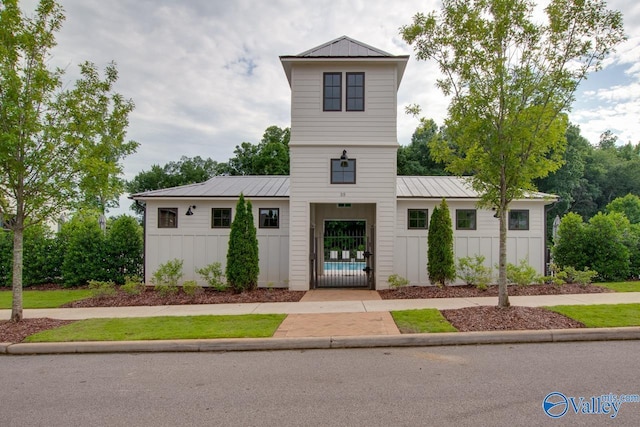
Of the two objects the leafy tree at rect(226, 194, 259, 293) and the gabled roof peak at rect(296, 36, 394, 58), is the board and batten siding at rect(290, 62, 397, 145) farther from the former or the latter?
the leafy tree at rect(226, 194, 259, 293)

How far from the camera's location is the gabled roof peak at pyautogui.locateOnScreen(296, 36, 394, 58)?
37.4ft

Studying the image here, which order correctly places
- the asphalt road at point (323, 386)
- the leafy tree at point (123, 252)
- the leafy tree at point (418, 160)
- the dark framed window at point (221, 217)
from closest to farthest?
the asphalt road at point (323, 386) → the dark framed window at point (221, 217) → the leafy tree at point (123, 252) → the leafy tree at point (418, 160)

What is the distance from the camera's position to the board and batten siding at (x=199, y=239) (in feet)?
41.6

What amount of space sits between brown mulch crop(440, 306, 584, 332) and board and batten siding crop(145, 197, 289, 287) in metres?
6.29

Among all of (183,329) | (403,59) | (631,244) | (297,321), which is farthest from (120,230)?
(631,244)

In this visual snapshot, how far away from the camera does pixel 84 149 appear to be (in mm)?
7344

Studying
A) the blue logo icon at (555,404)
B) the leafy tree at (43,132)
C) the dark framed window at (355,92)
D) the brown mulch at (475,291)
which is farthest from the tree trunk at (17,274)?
the blue logo icon at (555,404)

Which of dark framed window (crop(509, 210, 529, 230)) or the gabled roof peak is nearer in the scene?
the gabled roof peak

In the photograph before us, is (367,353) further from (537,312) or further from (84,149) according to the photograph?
(84,149)

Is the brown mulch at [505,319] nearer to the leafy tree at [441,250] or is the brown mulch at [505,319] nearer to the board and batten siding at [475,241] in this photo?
the leafy tree at [441,250]

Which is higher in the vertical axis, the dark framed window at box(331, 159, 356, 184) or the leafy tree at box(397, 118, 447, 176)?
the leafy tree at box(397, 118, 447, 176)

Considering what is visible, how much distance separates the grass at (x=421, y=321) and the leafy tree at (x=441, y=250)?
11.2 ft

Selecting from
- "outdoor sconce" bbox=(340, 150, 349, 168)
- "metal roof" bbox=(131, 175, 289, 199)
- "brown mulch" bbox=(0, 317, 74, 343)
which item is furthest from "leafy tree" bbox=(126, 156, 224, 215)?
"brown mulch" bbox=(0, 317, 74, 343)

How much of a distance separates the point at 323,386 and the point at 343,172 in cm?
781
